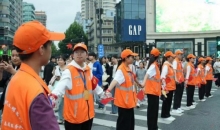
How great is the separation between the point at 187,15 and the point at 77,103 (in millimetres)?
37749

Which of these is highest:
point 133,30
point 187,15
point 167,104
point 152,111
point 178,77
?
point 187,15

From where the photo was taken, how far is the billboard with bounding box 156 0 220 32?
39.0 metres

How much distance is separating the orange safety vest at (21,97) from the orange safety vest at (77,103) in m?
2.40

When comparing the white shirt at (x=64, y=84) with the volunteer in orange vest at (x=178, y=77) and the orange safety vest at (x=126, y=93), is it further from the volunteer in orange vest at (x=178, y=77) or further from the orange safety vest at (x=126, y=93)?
the volunteer in orange vest at (x=178, y=77)

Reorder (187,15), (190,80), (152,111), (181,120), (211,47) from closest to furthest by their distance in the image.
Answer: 1. (152,111)
2. (181,120)
3. (190,80)
4. (211,47)
5. (187,15)

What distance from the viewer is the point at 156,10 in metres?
39.7

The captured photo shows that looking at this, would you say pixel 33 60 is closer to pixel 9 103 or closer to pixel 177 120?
pixel 9 103

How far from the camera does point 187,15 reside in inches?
1556

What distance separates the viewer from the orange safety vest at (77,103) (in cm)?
434

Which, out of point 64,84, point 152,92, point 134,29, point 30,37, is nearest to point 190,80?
point 152,92

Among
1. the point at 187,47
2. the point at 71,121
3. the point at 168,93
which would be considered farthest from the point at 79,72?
the point at 187,47

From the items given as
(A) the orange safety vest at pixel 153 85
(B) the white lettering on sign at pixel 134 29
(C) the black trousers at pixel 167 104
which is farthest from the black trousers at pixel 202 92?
(B) the white lettering on sign at pixel 134 29

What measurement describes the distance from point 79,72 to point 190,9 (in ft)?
123

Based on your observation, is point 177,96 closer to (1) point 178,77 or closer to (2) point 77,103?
(1) point 178,77
